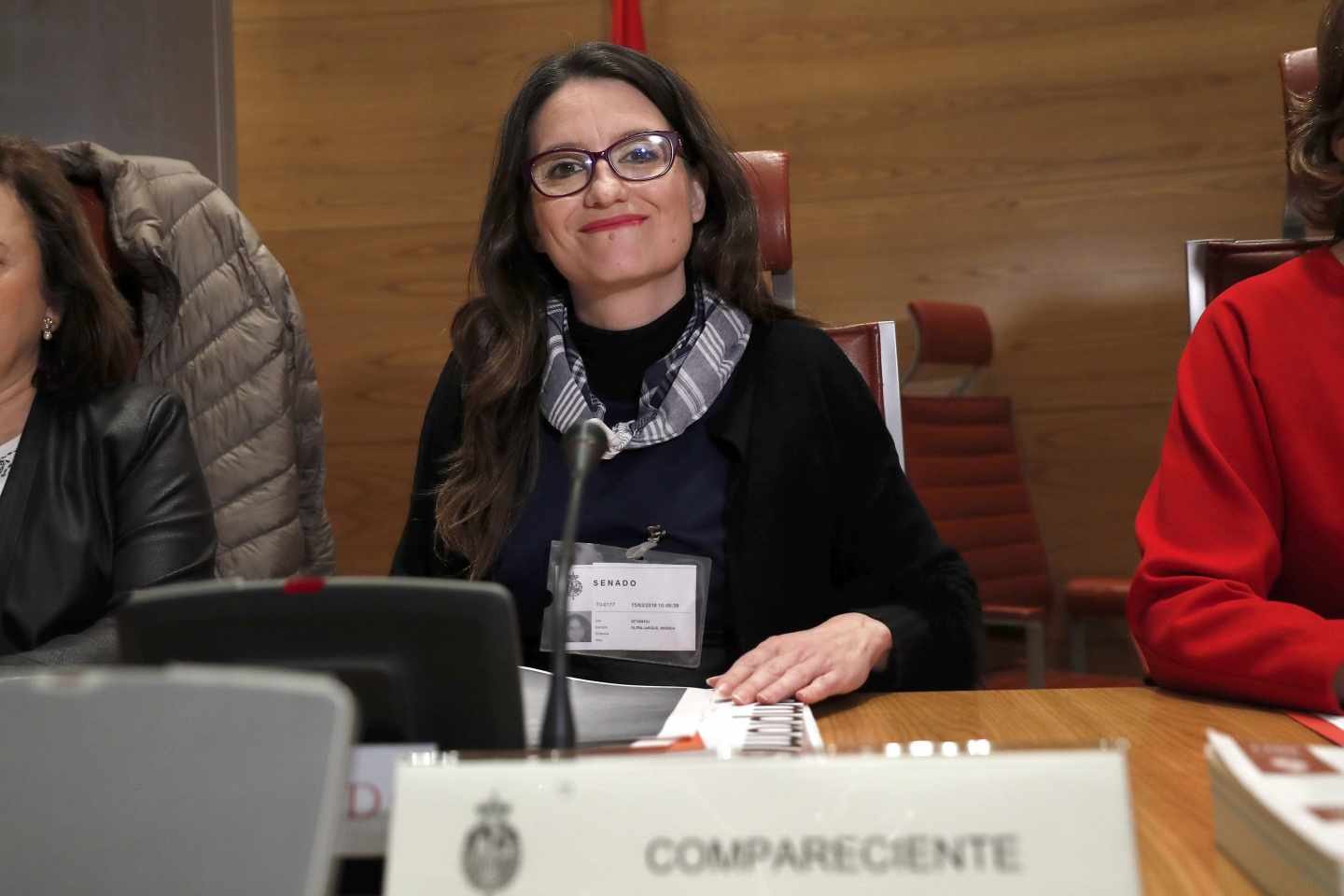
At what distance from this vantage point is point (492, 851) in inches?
23.1

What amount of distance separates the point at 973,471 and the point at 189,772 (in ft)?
9.04

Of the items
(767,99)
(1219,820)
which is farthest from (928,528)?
(767,99)

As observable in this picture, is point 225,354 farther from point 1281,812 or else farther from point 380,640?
point 1281,812

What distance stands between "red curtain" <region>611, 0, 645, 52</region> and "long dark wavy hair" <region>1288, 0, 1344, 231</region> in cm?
212

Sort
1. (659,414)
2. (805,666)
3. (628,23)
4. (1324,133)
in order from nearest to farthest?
1. (805,666)
2. (1324,133)
3. (659,414)
4. (628,23)

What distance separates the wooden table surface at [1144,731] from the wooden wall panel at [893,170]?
7.39ft

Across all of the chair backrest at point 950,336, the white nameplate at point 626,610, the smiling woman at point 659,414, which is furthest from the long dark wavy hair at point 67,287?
the chair backrest at point 950,336

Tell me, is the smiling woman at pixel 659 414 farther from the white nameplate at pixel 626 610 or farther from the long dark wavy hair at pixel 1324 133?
the long dark wavy hair at pixel 1324 133

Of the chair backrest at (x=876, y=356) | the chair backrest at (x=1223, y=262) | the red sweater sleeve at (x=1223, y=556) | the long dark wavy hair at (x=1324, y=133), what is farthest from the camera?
the chair backrest at (x=876, y=356)

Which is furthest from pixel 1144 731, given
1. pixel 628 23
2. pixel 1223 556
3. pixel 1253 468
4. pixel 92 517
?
pixel 628 23

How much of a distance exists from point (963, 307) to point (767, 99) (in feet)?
2.80

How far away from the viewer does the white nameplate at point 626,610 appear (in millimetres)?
1422

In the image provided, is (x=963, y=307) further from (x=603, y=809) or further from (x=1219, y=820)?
(x=603, y=809)

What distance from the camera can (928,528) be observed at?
1.61 meters
